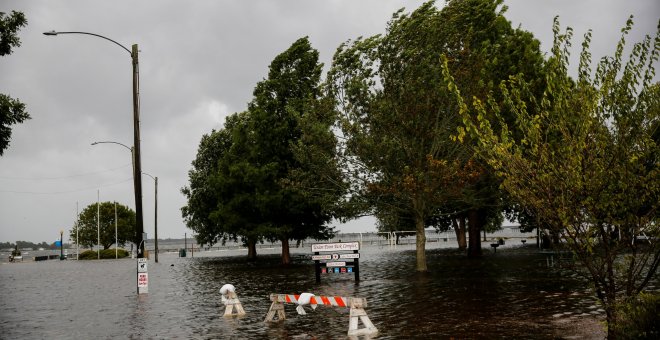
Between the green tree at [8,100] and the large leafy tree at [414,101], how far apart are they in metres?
13.9

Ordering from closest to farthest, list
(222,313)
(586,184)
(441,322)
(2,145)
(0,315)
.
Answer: (586,184), (441,322), (222,313), (0,315), (2,145)

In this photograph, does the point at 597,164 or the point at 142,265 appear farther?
the point at 142,265

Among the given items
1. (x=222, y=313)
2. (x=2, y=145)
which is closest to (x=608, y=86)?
(x=222, y=313)

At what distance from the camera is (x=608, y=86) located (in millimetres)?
9297

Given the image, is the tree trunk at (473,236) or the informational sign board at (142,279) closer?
the informational sign board at (142,279)

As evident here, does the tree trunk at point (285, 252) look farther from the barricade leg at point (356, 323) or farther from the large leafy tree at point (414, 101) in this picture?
the barricade leg at point (356, 323)

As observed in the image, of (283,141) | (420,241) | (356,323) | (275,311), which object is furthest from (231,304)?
(283,141)

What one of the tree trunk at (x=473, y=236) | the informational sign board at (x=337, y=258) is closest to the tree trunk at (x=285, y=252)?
the tree trunk at (x=473, y=236)

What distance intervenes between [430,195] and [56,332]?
17.5 meters

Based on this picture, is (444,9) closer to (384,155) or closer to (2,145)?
(384,155)

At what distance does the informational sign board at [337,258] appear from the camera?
25.1 meters

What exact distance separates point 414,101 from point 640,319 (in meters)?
19.4

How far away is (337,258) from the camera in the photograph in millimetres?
25422

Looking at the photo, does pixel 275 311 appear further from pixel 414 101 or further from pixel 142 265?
pixel 414 101
